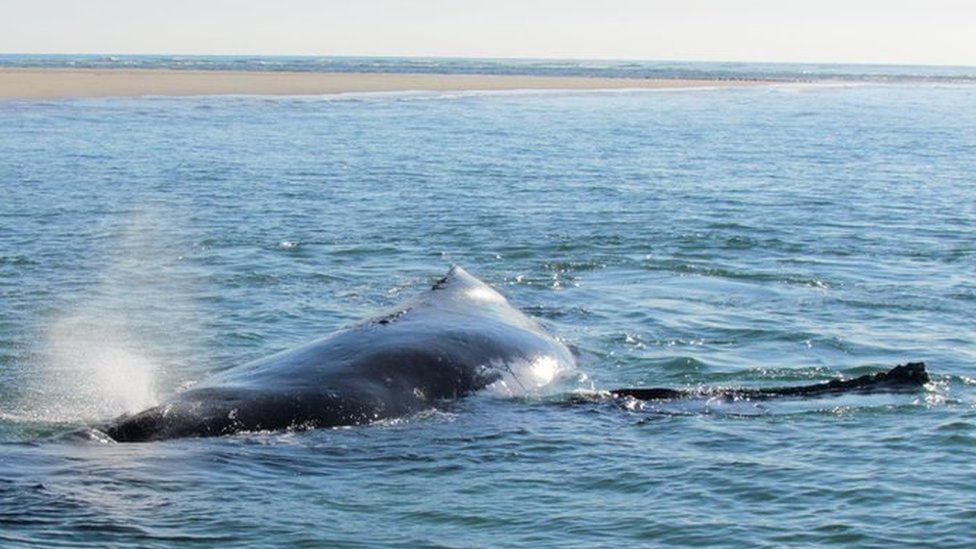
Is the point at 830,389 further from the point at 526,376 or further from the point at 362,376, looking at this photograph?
the point at 362,376

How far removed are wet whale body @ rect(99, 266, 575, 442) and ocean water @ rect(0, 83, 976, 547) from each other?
0.75 ft

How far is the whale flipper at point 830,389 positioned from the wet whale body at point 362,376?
128 centimetres

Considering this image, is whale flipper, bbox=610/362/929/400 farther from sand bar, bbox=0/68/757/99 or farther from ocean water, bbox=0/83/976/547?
sand bar, bbox=0/68/757/99

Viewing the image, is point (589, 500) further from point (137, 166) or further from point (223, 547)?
point (137, 166)

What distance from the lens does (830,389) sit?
12.1 meters

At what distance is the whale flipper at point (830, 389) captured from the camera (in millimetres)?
11781

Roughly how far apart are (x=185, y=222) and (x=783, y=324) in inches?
476

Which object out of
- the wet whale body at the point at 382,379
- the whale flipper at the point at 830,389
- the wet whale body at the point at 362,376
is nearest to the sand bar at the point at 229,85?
the wet whale body at the point at 382,379

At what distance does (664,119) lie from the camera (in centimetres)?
5562

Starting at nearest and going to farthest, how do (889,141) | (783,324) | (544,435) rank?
1. (544,435)
2. (783,324)
3. (889,141)

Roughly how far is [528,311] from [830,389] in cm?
482

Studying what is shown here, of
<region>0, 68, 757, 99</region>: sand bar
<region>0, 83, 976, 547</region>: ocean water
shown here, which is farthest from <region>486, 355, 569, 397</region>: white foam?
<region>0, 68, 757, 99</region>: sand bar

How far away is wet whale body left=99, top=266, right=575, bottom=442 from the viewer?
10.0m

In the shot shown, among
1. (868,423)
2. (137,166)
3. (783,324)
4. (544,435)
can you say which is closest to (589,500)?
(544,435)
